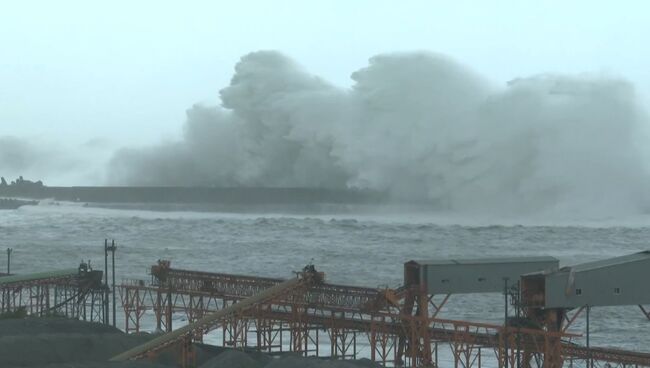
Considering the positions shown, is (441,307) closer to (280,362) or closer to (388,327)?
(388,327)

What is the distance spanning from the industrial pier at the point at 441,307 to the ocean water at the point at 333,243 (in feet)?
21.2

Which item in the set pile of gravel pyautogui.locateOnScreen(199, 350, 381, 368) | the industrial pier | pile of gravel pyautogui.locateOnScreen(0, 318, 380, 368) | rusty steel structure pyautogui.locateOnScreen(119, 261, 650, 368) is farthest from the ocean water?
pile of gravel pyautogui.locateOnScreen(0, 318, 380, 368)

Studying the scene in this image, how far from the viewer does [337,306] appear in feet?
88.2

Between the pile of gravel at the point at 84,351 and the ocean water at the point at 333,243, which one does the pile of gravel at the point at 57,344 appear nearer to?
the pile of gravel at the point at 84,351

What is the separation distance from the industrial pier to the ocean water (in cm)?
646

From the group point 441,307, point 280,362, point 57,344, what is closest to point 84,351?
point 57,344

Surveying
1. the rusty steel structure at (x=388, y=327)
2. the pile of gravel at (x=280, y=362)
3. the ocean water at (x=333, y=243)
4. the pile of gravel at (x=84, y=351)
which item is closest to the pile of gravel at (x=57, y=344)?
the pile of gravel at (x=84, y=351)

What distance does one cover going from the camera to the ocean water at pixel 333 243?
139 feet

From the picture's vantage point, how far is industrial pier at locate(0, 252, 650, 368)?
23.4 metres

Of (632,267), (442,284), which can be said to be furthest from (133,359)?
(632,267)

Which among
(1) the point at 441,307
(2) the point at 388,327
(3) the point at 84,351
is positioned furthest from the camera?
(1) the point at 441,307

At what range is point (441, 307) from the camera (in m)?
27.1

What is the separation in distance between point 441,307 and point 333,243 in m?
38.0

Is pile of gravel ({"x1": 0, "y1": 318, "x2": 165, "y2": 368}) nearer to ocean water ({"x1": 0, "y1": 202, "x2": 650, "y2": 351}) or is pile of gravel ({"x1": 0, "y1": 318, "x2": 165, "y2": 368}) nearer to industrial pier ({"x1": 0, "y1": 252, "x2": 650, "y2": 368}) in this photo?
industrial pier ({"x1": 0, "y1": 252, "x2": 650, "y2": 368})
